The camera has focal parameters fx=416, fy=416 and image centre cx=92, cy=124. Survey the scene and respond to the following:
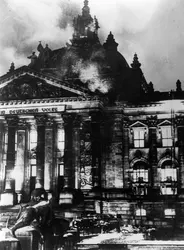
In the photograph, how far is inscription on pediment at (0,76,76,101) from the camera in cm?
3678

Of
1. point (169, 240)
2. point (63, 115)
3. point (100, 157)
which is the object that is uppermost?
point (63, 115)

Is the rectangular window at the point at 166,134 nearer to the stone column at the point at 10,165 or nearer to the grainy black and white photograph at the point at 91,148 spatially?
the grainy black and white photograph at the point at 91,148

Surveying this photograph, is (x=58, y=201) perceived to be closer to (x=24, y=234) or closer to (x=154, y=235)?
(x=154, y=235)

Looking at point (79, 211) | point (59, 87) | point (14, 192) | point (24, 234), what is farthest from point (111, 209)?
point (24, 234)

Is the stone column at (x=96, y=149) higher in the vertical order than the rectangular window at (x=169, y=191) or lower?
higher

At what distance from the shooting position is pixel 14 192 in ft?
117

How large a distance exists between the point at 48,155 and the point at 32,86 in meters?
6.49

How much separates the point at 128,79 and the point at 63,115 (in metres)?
9.58

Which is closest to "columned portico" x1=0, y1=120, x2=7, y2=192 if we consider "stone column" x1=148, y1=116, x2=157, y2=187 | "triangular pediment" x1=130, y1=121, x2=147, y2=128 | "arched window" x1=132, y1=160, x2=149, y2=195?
"arched window" x1=132, y1=160, x2=149, y2=195

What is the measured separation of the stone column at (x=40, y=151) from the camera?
117 feet

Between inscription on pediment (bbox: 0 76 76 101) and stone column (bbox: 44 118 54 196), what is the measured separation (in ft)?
8.07

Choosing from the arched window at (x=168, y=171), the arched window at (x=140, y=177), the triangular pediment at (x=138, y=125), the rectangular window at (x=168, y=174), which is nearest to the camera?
the rectangular window at (x=168, y=174)

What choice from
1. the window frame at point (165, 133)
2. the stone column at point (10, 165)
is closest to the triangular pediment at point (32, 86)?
the stone column at point (10, 165)

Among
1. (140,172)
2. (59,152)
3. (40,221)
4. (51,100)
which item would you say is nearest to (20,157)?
(59,152)
